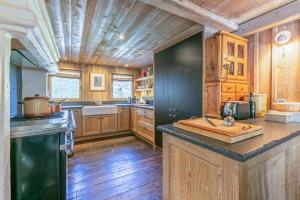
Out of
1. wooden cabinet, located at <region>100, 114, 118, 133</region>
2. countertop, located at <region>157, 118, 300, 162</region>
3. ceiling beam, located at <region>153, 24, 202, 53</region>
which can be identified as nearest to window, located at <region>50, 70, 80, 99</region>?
wooden cabinet, located at <region>100, 114, 118, 133</region>

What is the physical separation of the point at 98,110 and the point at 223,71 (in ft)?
11.0

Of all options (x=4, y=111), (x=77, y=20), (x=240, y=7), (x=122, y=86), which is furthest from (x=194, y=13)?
(x=122, y=86)

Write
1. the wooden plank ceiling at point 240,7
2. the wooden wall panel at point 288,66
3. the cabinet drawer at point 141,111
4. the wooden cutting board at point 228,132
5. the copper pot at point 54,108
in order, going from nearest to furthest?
the wooden cutting board at point 228,132 → the wooden plank ceiling at point 240,7 → the wooden wall panel at point 288,66 → the copper pot at point 54,108 → the cabinet drawer at point 141,111

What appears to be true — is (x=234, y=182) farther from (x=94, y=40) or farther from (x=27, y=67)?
(x=27, y=67)

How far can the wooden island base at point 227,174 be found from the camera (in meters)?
0.79

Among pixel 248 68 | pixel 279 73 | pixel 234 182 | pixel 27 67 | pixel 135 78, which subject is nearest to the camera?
pixel 234 182

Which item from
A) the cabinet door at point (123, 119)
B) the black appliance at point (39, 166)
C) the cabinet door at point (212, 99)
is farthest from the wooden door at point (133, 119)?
the black appliance at point (39, 166)

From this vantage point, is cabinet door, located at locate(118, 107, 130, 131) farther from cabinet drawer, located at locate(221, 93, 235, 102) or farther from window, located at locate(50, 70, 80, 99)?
cabinet drawer, located at locate(221, 93, 235, 102)

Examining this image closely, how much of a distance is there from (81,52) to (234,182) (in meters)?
3.60

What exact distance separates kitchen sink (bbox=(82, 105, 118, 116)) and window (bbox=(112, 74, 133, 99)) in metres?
0.78

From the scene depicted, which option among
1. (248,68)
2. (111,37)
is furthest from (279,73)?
(111,37)

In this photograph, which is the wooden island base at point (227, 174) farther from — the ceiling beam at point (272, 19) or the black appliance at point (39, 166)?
the ceiling beam at point (272, 19)

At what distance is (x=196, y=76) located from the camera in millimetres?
2238

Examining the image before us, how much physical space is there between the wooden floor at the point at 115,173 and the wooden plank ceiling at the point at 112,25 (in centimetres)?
212
